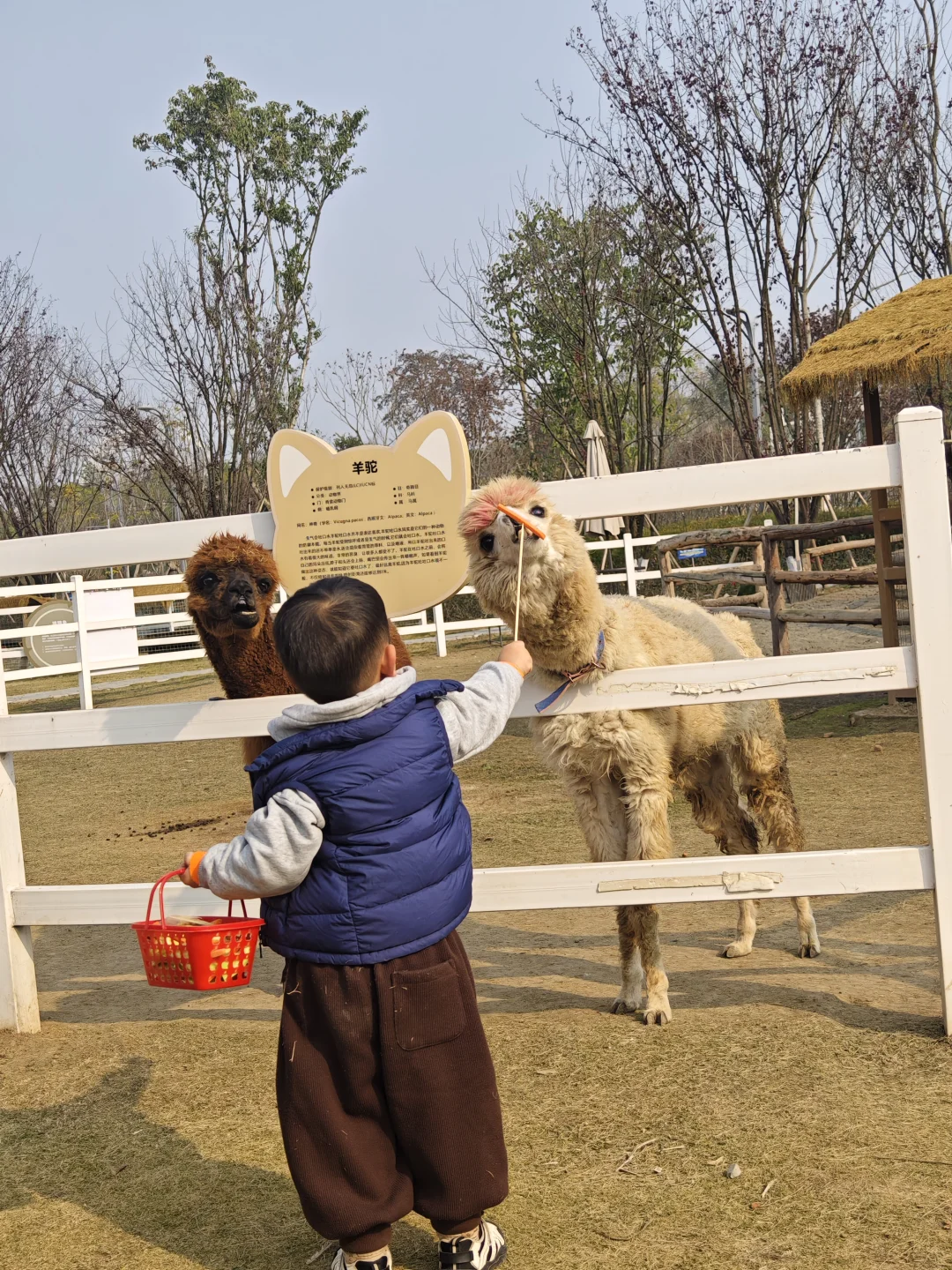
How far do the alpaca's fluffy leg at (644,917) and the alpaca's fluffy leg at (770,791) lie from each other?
76 centimetres

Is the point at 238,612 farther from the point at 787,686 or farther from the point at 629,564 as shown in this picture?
the point at 629,564

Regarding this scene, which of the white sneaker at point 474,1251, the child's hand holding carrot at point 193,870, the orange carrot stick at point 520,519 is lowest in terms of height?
the white sneaker at point 474,1251

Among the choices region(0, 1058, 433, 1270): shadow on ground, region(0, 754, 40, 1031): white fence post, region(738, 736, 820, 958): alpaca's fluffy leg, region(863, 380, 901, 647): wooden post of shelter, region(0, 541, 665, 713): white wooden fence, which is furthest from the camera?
region(0, 541, 665, 713): white wooden fence

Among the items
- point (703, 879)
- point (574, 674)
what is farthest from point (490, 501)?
point (703, 879)

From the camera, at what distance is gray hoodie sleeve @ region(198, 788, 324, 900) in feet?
7.25

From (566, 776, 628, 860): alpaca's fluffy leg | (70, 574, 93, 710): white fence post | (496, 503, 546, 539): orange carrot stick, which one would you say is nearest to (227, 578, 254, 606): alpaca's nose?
(496, 503, 546, 539): orange carrot stick

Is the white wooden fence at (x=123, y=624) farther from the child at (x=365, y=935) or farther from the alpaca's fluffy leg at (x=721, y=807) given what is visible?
the child at (x=365, y=935)

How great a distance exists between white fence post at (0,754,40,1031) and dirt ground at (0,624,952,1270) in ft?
0.34

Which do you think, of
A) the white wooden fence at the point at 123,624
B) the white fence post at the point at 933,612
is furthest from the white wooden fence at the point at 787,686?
the white wooden fence at the point at 123,624

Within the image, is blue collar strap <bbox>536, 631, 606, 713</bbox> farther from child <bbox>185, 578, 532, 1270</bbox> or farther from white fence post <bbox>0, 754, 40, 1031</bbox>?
white fence post <bbox>0, 754, 40, 1031</bbox>

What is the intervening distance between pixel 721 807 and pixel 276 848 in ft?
9.32

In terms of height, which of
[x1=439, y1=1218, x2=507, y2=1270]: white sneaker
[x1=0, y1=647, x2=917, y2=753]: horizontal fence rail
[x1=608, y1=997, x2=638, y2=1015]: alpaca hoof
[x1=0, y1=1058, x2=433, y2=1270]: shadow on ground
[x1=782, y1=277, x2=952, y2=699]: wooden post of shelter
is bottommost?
[x1=0, y1=1058, x2=433, y2=1270]: shadow on ground

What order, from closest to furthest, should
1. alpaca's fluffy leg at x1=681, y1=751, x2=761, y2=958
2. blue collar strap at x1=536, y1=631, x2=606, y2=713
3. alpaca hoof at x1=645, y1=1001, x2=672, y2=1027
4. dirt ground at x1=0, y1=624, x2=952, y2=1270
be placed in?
dirt ground at x1=0, y1=624, x2=952, y2=1270 → blue collar strap at x1=536, y1=631, x2=606, y2=713 → alpaca hoof at x1=645, y1=1001, x2=672, y2=1027 → alpaca's fluffy leg at x1=681, y1=751, x2=761, y2=958

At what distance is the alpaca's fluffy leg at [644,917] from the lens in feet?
12.2
